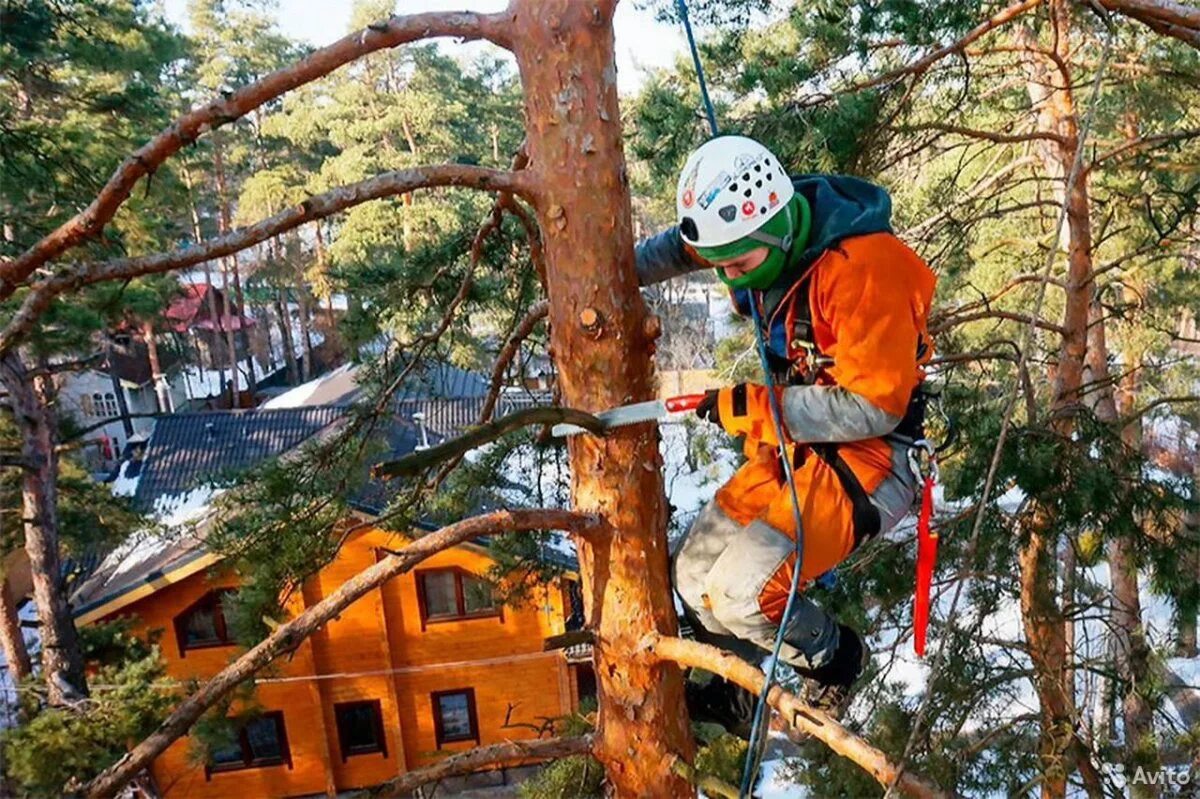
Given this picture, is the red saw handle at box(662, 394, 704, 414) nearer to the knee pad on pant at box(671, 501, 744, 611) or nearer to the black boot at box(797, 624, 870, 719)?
the knee pad on pant at box(671, 501, 744, 611)

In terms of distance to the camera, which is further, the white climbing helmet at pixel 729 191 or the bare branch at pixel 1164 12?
the white climbing helmet at pixel 729 191

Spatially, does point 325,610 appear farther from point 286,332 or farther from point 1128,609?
point 286,332

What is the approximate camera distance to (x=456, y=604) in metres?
11.3

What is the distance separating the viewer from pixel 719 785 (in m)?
2.35

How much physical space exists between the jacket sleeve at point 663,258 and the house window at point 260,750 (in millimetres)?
11006

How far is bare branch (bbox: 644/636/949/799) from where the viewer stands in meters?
Result: 1.84

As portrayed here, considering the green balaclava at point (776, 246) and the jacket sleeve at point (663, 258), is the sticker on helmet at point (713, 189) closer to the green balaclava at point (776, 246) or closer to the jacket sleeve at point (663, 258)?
the green balaclava at point (776, 246)

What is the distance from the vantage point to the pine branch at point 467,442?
5.67 ft

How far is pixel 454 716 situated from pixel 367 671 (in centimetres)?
200

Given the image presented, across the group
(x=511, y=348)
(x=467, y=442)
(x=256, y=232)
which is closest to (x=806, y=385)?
(x=467, y=442)

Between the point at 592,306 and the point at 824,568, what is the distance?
1.01 metres

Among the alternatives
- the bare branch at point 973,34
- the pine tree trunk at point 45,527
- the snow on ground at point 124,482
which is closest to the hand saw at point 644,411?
the bare branch at point 973,34

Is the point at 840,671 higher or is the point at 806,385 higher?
the point at 806,385

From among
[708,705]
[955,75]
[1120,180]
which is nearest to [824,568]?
[708,705]
